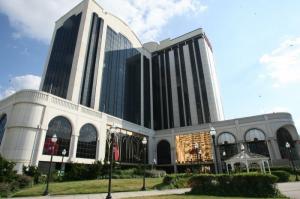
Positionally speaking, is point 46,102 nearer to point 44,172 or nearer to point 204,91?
point 44,172

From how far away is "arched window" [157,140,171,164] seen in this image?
2503 inches

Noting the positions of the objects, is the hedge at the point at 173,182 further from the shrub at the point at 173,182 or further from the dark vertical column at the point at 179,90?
the dark vertical column at the point at 179,90

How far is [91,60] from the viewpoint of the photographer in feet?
190

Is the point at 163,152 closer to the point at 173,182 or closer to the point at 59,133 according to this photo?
the point at 59,133

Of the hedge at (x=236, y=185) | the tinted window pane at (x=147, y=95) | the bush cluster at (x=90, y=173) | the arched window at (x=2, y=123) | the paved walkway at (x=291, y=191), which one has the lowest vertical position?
the paved walkway at (x=291, y=191)

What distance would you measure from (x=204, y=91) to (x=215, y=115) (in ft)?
30.4

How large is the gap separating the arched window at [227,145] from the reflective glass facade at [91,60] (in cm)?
3570

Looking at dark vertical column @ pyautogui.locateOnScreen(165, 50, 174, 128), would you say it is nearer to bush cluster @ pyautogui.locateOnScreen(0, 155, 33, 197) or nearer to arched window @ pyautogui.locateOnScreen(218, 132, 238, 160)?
arched window @ pyautogui.locateOnScreen(218, 132, 238, 160)

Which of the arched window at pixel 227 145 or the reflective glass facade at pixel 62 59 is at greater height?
the reflective glass facade at pixel 62 59

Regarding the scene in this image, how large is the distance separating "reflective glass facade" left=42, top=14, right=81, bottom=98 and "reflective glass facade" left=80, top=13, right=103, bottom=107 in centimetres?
440

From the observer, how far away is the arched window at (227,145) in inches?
2128

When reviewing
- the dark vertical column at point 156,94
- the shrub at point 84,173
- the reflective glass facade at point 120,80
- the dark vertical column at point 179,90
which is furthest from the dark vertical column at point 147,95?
the shrub at point 84,173

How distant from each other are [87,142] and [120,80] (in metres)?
25.8

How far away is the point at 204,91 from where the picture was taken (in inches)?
2822
